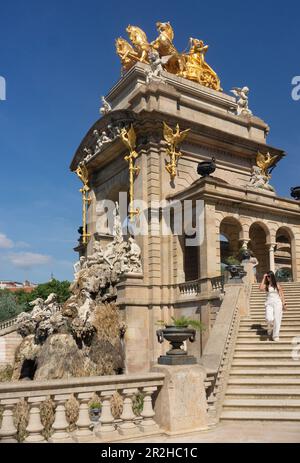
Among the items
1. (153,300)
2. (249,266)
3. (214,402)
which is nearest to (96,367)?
(153,300)

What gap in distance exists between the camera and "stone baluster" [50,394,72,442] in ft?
20.6

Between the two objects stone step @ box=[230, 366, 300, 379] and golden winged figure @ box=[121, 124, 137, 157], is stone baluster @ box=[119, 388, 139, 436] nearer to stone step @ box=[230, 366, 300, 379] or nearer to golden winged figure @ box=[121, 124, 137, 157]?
stone step @ box=[230, 366, 300, 379]

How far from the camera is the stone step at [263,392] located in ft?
28.6

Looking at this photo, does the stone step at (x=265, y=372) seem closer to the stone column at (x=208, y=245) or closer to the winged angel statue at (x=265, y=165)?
the stone column at (x=208, y=245)

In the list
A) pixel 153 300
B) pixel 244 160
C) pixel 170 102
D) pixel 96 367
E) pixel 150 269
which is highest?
pixel 170 102

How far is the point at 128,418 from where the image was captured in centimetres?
693

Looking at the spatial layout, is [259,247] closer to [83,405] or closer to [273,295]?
[273,295]

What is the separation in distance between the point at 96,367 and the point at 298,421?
13709 mm

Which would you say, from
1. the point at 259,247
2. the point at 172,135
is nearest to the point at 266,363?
the point at 172,135

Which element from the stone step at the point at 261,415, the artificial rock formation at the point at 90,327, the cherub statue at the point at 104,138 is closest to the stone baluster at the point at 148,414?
the stone step at the point at 261,415

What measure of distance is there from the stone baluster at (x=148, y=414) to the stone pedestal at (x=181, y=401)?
15 cm
